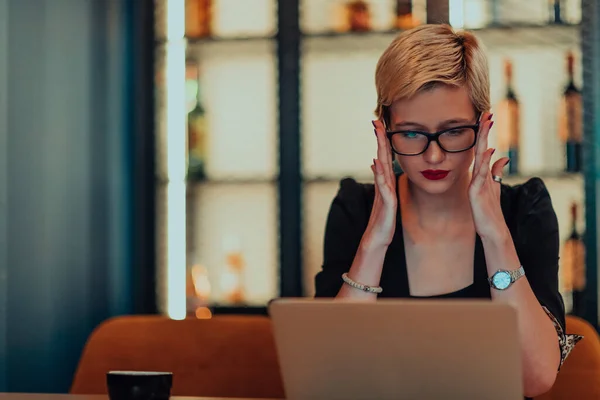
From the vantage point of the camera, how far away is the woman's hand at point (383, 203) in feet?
5.37

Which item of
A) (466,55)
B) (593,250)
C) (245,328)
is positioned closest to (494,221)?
(466,55)

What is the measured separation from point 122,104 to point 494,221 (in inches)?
71.5

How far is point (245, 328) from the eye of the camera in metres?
1.70

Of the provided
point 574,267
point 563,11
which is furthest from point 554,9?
point 574,267

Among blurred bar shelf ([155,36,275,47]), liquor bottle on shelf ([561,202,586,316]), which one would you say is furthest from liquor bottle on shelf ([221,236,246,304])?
liquor bottle on shelf ([561,202,586,316])

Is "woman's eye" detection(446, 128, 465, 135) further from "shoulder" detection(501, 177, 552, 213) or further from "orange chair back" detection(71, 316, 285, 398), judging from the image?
"orange chair back" detection(71, 316, 285, 398)

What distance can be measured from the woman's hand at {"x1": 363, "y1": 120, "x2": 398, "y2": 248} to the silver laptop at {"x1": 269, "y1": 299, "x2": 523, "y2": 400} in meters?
0.64

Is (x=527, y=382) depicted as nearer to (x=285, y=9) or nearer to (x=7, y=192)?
(x=7, y=192)

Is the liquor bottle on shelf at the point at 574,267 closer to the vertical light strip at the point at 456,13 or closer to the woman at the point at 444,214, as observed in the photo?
the vertical light strip at the point at 456,13

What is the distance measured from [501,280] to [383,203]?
279 mm

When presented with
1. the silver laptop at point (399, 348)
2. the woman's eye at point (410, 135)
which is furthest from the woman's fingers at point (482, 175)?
the silver laptop at point (399, 348)

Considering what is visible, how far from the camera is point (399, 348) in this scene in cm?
95

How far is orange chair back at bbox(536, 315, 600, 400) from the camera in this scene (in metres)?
1.55

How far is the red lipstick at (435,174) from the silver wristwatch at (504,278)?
0.23 meters
